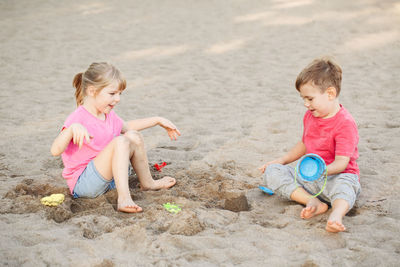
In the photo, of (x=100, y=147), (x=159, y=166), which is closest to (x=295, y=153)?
(x=159, y=166)

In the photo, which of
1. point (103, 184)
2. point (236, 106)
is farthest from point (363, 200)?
point (236, 106)

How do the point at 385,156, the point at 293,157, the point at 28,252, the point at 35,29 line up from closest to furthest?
1. the point at 28,252
2. the point at 293,157
3. the point at 385,156
4. the point at 35,29

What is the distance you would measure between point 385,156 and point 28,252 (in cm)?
300

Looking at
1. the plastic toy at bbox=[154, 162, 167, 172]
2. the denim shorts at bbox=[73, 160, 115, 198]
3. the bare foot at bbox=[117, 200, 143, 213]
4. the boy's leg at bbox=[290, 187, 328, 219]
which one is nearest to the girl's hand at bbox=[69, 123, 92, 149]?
the denim shorts at bbox=[73, 160, 115, 198]

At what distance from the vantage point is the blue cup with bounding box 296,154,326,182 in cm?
260

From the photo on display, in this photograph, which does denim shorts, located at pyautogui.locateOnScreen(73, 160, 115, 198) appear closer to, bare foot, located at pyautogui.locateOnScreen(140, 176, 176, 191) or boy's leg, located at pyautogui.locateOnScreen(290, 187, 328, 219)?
bare foot, located at pyautogui.locateOnScreen(140, 176, 176, 191)

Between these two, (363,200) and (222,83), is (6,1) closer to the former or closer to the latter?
(222,83)

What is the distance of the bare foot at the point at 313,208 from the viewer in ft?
8.59

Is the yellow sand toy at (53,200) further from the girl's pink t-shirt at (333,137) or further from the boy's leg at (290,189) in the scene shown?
the girl's pink t-shirt at (333,137)

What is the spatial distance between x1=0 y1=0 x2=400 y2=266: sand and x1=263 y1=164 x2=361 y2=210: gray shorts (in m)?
0.14

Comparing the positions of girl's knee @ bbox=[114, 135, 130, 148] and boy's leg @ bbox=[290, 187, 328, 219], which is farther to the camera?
girl's knee @ bbox=[114, 135, 130, 148]

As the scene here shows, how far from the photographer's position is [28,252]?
7.14 feet

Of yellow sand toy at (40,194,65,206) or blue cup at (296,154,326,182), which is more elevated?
blue cup at (296,154,326,182)

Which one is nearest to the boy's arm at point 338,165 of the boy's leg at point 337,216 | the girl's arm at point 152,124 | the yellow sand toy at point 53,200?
the boy's leg at point 337,216
